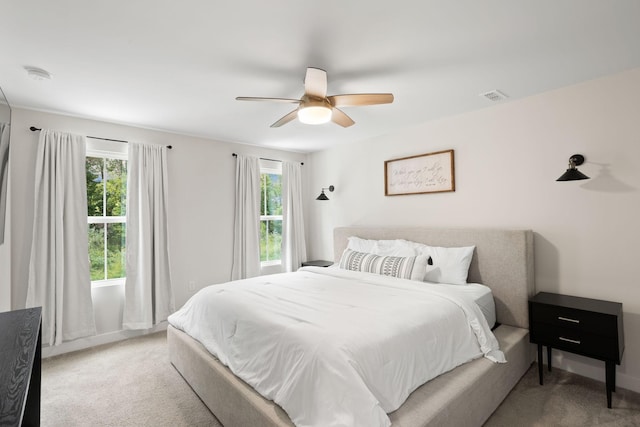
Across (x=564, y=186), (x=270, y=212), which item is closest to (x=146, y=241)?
(x=270, y=212)

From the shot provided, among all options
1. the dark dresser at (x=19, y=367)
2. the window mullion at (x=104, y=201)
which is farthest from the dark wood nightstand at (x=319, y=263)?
the dark dresser at (x=19, y=367)

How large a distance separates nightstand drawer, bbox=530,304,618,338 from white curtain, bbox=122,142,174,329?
3.86m

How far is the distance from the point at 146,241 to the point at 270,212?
74.2 inches

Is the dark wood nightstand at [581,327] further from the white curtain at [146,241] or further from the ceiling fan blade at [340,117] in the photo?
the white curtain at [146,241]

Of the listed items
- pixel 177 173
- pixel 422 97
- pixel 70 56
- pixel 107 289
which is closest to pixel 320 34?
pixel 422 97

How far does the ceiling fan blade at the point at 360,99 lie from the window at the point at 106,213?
2.77 metres

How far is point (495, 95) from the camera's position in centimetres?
287

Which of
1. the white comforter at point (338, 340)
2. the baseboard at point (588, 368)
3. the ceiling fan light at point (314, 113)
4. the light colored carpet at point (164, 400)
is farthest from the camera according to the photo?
the baseboard at point (588, 368)

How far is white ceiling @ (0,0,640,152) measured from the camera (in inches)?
66.1

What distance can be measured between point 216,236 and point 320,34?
321 centimetres

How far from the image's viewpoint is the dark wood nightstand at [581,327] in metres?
2.20

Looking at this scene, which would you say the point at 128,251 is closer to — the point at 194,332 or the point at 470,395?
the point at 194,332

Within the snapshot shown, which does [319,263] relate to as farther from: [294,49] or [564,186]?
[294,49]

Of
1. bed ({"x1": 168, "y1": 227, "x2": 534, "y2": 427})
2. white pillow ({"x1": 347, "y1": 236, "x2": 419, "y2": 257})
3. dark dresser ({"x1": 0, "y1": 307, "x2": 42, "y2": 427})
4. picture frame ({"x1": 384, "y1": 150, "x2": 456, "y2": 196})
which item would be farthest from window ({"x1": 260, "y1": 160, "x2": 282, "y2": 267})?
dark dresser ({"x1": 0, "y1": 307, "x2": 42, "y2": 427})
